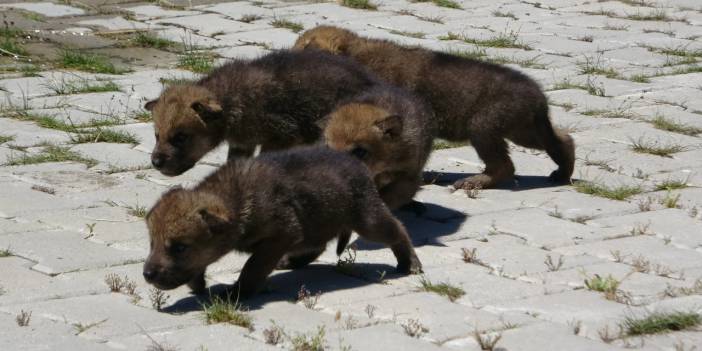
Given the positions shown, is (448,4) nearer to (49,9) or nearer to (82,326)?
(49,9)

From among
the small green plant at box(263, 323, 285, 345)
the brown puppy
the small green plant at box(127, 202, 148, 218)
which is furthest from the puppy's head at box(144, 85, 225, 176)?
the small green plant at box(263, 323, 285, 345)

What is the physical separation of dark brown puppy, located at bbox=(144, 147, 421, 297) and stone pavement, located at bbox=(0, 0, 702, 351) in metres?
0.16

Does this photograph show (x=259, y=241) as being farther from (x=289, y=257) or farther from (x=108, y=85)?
(x=108, y=85)

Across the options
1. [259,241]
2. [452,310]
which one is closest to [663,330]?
[452,310]

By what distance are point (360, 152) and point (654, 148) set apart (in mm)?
2877

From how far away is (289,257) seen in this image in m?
7.11

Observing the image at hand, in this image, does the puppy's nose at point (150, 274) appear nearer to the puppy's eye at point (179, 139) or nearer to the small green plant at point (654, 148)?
the puppy's eye at point (179, 139)

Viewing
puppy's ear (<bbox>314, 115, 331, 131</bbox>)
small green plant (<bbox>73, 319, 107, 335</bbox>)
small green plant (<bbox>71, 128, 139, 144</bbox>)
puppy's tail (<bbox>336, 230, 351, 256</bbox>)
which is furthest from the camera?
small green plant (<bbox>71, 128, 139, 144</bbox>)

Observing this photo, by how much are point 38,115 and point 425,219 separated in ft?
13.0

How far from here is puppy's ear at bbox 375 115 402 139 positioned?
820 centimetres

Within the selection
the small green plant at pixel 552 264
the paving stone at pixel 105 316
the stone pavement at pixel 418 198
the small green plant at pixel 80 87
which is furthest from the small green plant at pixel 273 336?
the small green plant at pixel 80 87

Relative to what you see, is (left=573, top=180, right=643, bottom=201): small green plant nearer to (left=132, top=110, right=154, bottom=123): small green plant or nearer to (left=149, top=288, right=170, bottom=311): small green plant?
(left=149, top=288, right=170, bottom=311): small green plant

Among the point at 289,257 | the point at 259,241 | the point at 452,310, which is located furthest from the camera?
Result: the point at 289,257

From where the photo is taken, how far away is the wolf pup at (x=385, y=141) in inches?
321
